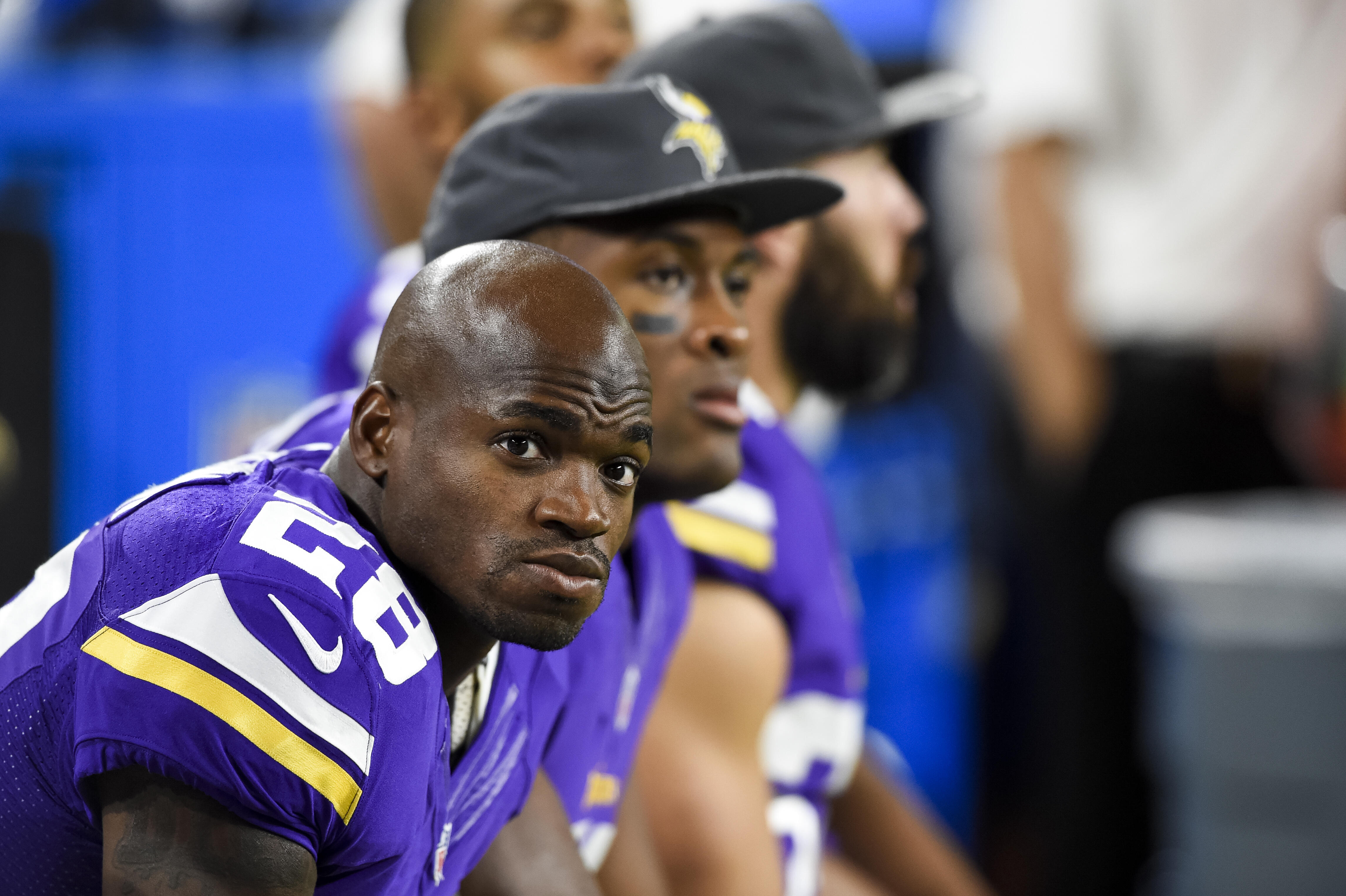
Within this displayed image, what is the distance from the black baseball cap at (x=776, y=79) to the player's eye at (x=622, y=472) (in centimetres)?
73

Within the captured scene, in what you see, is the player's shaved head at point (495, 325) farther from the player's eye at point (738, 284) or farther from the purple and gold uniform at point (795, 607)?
the purple and gold uniform at point (795, 607)

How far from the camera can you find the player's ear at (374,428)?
2.92ft

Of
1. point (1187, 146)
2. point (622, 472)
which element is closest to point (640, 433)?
point (622, 472)

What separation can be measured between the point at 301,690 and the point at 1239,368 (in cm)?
307

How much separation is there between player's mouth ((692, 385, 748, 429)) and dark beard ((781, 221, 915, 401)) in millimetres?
666

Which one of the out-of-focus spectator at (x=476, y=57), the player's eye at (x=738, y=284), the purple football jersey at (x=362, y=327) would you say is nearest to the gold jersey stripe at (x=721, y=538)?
the player's eye at (x=738, y=284)

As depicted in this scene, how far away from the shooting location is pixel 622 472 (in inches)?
35.8

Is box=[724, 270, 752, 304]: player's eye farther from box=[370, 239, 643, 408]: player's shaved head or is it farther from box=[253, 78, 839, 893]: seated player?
box=[370, 239, 643, 408]: player's shaved head

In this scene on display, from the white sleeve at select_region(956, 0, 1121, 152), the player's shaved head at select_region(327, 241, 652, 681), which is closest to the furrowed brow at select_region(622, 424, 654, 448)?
the player's shaved head at select_region(327, 241, 652, 681)

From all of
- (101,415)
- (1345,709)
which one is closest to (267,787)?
(101,415)

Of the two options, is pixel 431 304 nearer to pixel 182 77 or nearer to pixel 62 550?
pixel 62 550

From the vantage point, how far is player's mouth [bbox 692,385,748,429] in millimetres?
1231

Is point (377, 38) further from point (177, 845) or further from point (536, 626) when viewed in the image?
point (177, 845)

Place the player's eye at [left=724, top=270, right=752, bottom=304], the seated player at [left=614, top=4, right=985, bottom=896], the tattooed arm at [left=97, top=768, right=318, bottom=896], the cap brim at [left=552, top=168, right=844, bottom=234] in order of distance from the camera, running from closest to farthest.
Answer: the tattooed arm at [left=97, top=768, right=318, bottom=896], the cap brim at [left=552, top=168, right=844, bottom=234], the player's eye at [left=724, top=270, right=752, bottom=304], the seated player at [left=614, top=4, right=985, bottom=896]
